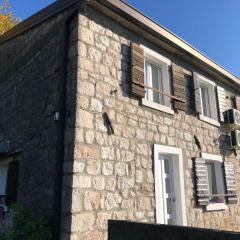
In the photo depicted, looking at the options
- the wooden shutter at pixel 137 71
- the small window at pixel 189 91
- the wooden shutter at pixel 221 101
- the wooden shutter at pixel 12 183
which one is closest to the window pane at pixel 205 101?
the wooden shutter at pixel 221 101

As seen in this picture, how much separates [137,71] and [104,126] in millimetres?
1592

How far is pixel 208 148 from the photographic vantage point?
8.32 meters

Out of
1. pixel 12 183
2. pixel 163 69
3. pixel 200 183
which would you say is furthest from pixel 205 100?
pixel 12 183

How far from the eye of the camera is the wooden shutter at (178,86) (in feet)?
24.8

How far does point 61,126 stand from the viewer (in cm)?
536

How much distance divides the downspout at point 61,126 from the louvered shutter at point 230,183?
510 cm

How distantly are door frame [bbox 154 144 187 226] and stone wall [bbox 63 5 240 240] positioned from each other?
143 millimetres

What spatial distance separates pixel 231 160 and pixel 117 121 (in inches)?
189

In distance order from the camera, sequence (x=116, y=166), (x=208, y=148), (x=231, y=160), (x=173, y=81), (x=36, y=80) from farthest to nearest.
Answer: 1. (x=231, y=160)
2. (x=208, y=148)
3. (x=173, y=81)
4. (x=36, y=80)
5. (x=116, y=166)

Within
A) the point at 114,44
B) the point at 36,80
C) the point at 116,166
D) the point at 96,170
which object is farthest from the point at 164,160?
the point at 36,80

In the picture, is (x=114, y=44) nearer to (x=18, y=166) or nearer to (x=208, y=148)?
(x=18, y=166)

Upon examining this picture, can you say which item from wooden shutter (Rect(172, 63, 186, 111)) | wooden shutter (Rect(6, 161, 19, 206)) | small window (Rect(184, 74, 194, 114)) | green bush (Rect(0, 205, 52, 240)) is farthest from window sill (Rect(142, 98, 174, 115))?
green bush (Rect(0, 205, 52, 240))

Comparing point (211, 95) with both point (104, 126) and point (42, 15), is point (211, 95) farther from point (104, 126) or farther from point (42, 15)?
point (42, 15)

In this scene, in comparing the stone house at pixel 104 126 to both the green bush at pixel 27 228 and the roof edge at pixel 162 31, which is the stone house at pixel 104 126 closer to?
the roof edge at pixel 162 31
